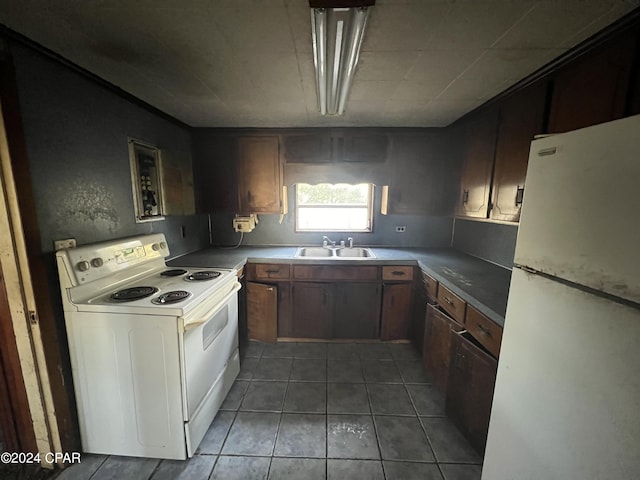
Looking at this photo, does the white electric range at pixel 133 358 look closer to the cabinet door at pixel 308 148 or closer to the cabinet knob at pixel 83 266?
the cabinet knob at pixel 83 266

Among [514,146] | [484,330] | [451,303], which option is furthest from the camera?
[451,303]

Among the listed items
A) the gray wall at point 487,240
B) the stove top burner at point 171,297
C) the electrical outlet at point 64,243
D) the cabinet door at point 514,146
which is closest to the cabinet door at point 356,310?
the gray wall at point 487,240

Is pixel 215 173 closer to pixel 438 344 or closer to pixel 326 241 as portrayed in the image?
pixel 326 241

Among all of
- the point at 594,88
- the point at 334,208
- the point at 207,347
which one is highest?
the point at 594,88

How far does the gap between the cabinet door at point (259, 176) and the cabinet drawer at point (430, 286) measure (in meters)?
1.63

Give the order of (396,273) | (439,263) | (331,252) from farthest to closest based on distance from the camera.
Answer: (331,252), (396,273), (439,263)

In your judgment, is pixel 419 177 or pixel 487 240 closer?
pixel 487 240

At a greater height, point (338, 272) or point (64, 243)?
point (64, 243)

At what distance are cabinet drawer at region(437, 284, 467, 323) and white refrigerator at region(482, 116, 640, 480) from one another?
66cm

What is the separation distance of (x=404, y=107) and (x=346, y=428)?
2.40 metres

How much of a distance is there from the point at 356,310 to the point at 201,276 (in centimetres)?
151

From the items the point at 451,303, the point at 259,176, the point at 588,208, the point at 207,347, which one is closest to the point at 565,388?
the point at 588,208

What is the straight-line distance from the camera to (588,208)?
0.75 metres

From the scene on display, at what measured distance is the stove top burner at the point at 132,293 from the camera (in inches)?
54.8
